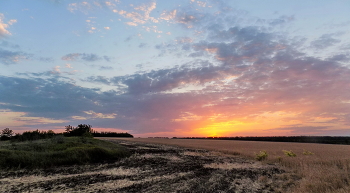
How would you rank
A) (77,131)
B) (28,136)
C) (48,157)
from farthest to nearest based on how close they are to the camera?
(77,131) < (28,136) < (48,157)

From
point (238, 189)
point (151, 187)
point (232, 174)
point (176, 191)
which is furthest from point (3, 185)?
point (232, 174)

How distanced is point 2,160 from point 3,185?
6.06 metres

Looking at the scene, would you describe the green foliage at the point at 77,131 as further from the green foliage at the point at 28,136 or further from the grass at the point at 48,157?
the grass at the point at 48,157

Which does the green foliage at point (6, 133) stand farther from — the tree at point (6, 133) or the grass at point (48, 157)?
the grass at point (48, 157)

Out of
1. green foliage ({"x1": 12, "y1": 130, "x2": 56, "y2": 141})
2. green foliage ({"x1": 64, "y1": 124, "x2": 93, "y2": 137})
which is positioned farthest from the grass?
green foliage ({"x1": 64, "y1": 124, "x2": 93, "y2": 137})

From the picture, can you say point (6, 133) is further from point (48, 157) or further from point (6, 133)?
point (48, 157)

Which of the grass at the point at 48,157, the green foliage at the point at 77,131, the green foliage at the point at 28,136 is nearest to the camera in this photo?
the grass at the point at 48,157

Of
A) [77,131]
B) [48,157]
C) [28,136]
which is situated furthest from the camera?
[77,131]

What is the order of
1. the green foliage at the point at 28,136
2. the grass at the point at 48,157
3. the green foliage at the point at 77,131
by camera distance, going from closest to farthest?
the grass at the point at 48,157 → the green foliage at the point at 28,136 → the green foliage at the point at 77,131

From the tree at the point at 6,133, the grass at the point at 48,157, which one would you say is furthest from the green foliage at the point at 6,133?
the grass at the point at 48,157

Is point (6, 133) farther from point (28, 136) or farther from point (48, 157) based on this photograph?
point (48, 157)

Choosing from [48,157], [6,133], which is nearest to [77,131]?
[6,133]

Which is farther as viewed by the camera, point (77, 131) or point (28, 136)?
point (77, 131)

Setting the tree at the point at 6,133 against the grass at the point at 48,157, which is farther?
the tree at the point at 6,133
